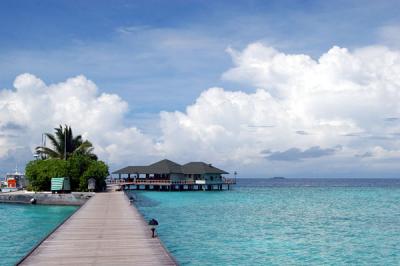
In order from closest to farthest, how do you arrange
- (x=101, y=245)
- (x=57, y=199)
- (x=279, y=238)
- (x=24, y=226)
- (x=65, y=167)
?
(x=101, y=245) < (x=279, y=238) < (x=24, y=226) < (x=57, y=199) < (x=65, y=167)

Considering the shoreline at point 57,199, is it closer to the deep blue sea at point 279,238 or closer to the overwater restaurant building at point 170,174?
the deep blue sea at point 279,238

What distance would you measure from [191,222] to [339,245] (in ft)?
41.1

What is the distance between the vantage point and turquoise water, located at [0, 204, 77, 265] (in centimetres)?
2300

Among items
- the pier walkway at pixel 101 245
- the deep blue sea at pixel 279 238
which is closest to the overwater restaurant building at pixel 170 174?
the deep blue sea at pixel 279 238

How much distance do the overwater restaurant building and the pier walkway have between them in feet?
189

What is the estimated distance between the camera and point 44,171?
57.2m

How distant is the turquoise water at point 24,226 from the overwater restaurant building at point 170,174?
3473cm

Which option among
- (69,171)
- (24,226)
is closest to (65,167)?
(69,171)

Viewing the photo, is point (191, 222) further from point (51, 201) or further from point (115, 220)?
point (51, 201)

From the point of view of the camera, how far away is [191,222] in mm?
35531

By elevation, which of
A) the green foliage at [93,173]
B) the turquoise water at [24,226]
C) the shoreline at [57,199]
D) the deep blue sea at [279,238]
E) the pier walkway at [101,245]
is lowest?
the deep blue sea at [279,238]

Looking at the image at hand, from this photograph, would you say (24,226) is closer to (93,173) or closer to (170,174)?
(93,173)

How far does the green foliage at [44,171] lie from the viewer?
55.9m

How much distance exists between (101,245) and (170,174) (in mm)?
66738
